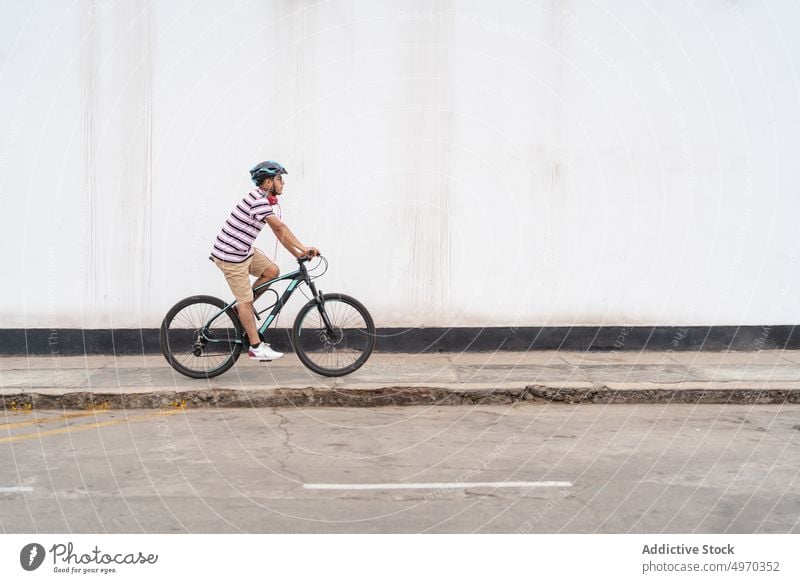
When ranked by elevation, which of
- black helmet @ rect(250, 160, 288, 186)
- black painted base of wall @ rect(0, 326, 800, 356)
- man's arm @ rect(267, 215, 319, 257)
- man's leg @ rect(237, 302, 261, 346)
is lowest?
black painted base of wall @ rect(0, 326, 800, 356)

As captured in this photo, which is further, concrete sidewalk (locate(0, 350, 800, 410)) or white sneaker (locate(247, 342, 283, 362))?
white sneaker (locate(247, 342, 283, 362))

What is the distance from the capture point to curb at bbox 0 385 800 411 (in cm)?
797

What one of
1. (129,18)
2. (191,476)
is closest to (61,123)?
(129,18)

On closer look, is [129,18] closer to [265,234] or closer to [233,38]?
[233,38]

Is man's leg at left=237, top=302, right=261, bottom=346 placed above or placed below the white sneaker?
above

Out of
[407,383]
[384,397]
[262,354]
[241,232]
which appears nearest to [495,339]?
[407,383]

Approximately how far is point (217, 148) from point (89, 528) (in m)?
5.76

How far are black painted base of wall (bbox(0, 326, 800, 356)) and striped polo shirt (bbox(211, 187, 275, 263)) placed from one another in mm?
1761

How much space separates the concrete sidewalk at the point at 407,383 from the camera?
7996 millimetres

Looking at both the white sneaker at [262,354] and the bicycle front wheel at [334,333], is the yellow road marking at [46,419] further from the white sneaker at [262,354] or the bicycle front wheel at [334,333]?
the bicycle front wheel at [334,333]

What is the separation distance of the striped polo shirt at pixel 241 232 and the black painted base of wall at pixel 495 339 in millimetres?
1761

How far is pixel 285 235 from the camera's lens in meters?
8.43

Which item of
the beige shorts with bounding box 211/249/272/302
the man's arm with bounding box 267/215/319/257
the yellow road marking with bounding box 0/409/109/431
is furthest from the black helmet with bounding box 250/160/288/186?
the yellow road marking with bounding box 0/409/109/431

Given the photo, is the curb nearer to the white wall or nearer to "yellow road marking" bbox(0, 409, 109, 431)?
"yellow road marking" bbox(0, 409, 109, 431)
